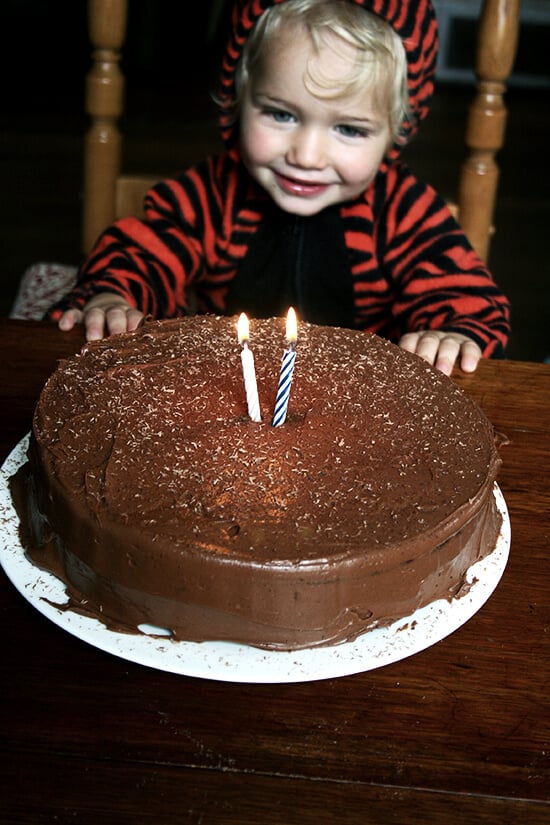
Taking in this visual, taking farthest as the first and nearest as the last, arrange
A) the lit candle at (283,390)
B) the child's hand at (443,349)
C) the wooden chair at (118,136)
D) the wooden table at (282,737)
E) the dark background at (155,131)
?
the dark background at (155,131)
the wooden chair at (118,136)
the child's hand at (443,349)
the lit candle at (283,390)
the wooden table at (282,737)

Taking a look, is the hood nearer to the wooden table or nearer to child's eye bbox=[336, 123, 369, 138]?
child's eye bbox=[336, 123, 369, 138]

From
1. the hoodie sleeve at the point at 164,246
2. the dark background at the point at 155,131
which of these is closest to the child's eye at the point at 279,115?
the hoodie sleeve at the point at 164,246

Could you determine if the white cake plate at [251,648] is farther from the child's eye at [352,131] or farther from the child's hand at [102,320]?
the child's eye at [352,131]

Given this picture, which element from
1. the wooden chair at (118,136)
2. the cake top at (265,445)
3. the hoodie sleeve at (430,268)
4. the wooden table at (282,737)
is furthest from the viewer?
the wooden chair at (118,136)

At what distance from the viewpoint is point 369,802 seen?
25.9 inches

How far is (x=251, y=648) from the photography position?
76 cm

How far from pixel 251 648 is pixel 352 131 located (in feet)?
3.30

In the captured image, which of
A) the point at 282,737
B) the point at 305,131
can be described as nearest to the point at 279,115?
the point at 305,131

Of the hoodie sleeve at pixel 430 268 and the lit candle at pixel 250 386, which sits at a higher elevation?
the lit candle at pixel 250 386

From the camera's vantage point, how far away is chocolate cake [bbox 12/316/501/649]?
741 mm

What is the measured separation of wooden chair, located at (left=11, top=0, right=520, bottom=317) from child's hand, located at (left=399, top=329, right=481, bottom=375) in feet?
2.09

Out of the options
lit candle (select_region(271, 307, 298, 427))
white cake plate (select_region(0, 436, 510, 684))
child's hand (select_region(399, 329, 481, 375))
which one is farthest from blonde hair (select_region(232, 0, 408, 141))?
white cake plate (select_region(0, 436, 510, 684))

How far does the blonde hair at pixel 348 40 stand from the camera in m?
1.42

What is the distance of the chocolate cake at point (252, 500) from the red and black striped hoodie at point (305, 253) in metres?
0.67
